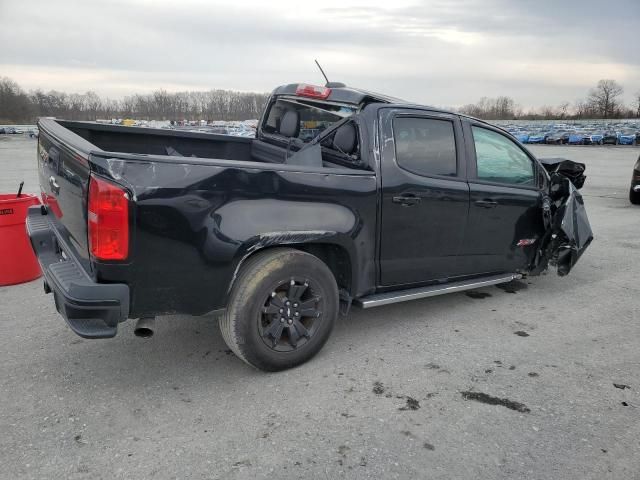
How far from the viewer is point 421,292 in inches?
159

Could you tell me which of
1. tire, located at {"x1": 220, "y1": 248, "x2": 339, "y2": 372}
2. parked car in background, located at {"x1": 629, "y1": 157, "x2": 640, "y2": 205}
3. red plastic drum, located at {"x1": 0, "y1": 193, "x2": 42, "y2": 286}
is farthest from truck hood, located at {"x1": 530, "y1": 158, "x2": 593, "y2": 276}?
parked car in background, located at {"x1": 629, "y1": 157, "x2": 640, "y2": 205}

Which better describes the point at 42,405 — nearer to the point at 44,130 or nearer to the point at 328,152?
the point at 44,130

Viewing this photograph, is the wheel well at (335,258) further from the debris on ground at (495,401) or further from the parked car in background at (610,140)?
the parked car in background at (610,140)

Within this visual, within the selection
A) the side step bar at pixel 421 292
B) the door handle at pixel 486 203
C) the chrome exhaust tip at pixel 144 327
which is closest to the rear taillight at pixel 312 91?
the door handle at pixel 486 203

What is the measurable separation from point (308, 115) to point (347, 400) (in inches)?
106

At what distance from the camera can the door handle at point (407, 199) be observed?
3.74 meters

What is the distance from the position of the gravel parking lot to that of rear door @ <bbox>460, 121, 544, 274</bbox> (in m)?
0.53

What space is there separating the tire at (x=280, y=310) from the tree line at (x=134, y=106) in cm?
11501

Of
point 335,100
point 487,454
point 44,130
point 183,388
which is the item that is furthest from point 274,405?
point 44,130

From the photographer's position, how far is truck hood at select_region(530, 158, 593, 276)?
4.93 meters

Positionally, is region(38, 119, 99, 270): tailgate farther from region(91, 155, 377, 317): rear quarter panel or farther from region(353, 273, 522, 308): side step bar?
region(353, 273, 522, 308): side step bar

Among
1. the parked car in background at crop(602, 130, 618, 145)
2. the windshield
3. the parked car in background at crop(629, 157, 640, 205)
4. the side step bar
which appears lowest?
the side step bar

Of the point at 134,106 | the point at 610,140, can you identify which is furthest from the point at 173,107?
the point at 610,140

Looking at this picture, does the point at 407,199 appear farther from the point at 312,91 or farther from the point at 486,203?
the point at 312,91
